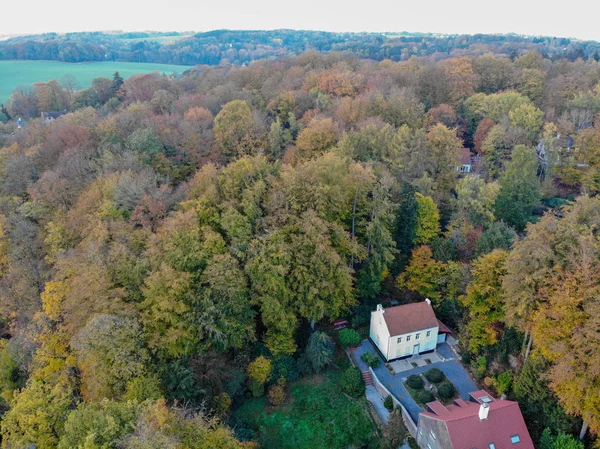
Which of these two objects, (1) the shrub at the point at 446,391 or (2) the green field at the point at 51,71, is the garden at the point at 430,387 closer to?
(1) the shrub at the point at 446,391

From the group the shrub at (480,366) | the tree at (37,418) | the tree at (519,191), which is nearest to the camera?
the tree at (37,418)

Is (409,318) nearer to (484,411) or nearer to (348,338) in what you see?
(348,338)

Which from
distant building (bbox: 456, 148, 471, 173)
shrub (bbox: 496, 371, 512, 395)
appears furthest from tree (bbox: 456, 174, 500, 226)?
shrub (bbox: 496, 371, 512, 395)

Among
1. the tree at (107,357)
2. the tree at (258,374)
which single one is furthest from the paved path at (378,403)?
the tree at (107,357)

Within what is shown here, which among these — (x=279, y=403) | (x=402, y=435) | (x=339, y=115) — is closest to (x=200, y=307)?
(x=279, y=403)

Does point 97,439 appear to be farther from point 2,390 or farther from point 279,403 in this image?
point 2,390

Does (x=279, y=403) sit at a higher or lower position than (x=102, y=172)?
lower

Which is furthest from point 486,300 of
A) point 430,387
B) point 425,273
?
point 430,387
